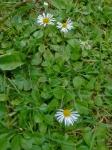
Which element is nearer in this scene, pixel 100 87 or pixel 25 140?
pixel 25 140

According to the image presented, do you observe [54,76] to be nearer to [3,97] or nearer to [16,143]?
[3,97]

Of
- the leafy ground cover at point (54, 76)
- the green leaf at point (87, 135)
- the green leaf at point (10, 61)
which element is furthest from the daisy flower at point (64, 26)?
the green leaf at point (87, 135)

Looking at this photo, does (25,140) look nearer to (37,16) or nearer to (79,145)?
(79,145)

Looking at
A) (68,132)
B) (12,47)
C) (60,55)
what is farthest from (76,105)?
(12,47)

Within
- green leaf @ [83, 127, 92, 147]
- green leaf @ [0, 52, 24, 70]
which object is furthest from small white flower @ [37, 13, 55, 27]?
green leaf @ [83, 127, 92, 147]

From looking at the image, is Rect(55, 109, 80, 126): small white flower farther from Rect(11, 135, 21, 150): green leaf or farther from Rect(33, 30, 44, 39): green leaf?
Rect(33, 30, 44, 39): green leaf
